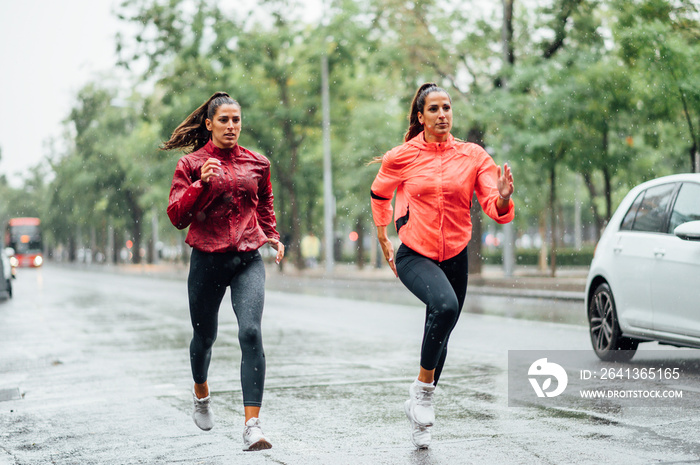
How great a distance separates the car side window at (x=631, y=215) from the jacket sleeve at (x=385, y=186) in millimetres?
3868

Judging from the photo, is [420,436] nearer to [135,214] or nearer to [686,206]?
[686,206]

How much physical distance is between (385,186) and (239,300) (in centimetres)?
107

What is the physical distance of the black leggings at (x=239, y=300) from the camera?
5133 mm

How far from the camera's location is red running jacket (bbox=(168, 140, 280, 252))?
518cm

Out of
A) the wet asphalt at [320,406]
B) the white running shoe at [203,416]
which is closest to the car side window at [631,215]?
the wet asphalt at [320,406]

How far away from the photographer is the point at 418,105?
5.69m

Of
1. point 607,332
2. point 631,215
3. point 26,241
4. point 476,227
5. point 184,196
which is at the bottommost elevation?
point 26,241

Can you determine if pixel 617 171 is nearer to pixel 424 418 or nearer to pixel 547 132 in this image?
pixel 547 132

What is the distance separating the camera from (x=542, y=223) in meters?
43.4

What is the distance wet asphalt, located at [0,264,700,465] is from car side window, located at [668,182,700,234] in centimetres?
126

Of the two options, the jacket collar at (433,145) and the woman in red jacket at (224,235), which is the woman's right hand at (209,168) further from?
the jacket collar at (433,145)

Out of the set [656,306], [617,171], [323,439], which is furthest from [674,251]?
[617,171]

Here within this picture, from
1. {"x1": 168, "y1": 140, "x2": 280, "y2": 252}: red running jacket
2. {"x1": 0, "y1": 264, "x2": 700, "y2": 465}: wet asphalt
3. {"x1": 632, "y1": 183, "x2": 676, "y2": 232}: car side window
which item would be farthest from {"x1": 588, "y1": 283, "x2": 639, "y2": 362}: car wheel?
{"x1": 168, "y1": 140, "x2": 280, "y2": 252}: red running jacket

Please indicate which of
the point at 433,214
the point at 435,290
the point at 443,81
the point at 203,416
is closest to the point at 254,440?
the point at 203,416
